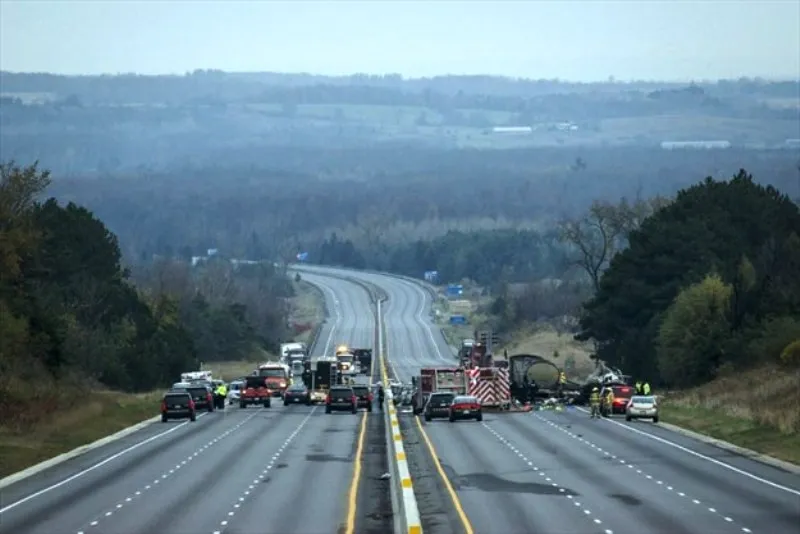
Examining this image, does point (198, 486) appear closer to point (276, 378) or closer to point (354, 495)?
point (354, 495)

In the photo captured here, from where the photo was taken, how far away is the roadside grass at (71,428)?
6134 centimetres

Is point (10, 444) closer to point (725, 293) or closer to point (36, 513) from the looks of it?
point (36, 513)

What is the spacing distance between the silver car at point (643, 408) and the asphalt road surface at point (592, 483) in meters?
3.09

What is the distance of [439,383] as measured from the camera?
294ft

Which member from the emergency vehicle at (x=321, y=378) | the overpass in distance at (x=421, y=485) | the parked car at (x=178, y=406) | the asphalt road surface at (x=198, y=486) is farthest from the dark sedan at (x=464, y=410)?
the emergency vehicle at (x=321, y=378)

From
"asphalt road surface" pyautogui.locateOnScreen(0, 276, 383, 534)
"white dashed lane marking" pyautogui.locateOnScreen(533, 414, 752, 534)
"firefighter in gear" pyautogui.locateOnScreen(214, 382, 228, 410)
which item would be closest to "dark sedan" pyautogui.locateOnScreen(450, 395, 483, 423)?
"white dashed lane marking" pyautogui.locateOnScreen(533, 414, 752, 534)

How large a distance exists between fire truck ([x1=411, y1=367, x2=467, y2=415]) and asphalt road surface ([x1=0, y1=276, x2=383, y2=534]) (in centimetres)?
1174

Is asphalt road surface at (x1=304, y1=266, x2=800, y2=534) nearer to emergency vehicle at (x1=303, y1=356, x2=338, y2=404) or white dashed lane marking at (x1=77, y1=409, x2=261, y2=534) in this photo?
white dashed lane marking at (x1=77, y1=409, x2=261, y2=534)

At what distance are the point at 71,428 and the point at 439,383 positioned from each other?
21685 mm

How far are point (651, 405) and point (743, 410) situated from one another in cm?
510

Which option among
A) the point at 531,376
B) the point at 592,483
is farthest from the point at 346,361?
the point at 592,483

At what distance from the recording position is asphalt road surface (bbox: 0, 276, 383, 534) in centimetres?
4075

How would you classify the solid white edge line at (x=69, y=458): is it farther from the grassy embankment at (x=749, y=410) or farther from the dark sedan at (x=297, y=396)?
the dark sedan at (x=297, y=396)

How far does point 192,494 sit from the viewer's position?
156ft
